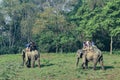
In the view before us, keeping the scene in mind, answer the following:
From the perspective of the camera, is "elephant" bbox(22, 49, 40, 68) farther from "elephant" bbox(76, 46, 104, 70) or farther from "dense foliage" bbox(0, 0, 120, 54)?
"dense foliage" bbox(0, 0, 120, 54)

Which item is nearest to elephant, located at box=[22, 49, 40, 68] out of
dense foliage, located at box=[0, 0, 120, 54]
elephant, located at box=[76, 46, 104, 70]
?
elephant, located at box=[76, 46, 104, 70]

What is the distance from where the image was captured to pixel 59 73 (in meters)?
16.8

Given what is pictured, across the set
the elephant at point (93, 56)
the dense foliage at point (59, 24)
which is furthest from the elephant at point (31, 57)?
the dense foliage at point (59, 24)

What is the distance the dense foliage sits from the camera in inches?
1590

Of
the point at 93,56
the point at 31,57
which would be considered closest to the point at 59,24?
the point at 31,57

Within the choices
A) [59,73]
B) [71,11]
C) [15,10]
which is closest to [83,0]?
[71,11]

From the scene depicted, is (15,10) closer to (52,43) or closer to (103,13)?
(52,43)

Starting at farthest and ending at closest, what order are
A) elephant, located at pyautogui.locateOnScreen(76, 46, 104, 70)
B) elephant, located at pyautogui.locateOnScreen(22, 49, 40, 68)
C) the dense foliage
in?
1. the dense foliage
2. elephant, located at pyautogui.locateOnScreen(22, 49, 40, 68)
3. elephant, located at pyautogui.locateOnScreen(76, 46, 104, 70)

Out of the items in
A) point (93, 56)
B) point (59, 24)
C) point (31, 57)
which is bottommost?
point (31, 57)

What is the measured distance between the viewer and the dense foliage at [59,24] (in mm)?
40384

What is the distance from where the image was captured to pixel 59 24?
145 ft

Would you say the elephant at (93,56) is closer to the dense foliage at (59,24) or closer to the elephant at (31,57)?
the elephant at (31,57)

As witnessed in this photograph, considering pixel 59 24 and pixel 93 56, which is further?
pixel 59 24

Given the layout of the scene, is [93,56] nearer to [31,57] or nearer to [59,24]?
[31,57]
